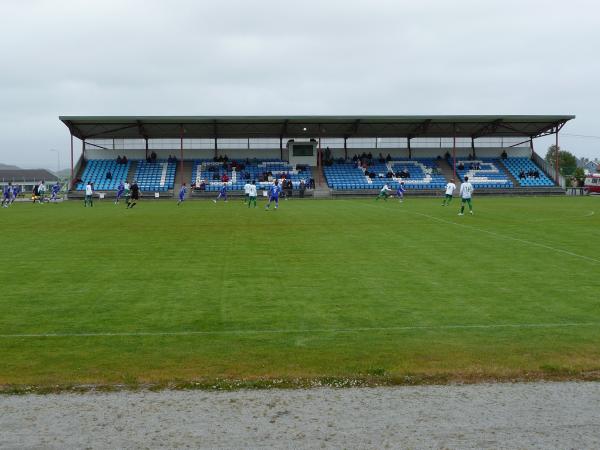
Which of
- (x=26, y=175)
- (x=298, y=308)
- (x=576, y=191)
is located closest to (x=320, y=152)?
(x=576, y=191)

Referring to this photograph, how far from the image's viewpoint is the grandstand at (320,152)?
5709 cm

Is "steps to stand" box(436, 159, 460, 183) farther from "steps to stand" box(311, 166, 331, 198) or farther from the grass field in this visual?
the grass field

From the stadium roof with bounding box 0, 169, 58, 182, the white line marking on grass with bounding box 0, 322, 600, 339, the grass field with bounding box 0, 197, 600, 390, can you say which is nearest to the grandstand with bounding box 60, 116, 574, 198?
the grass field with bounding box 0, 197, 600, 390

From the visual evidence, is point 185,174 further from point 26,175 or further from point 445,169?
point 26,175

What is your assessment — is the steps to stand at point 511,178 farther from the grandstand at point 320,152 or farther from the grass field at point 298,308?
the grass field at point 298,308

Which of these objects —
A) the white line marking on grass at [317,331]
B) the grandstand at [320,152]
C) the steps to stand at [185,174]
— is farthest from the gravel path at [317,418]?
the steps to stand at [185,174]

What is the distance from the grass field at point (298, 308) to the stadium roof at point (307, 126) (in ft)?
126

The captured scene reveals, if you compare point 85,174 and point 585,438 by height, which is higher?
point 85,174

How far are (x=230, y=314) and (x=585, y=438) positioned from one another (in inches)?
218

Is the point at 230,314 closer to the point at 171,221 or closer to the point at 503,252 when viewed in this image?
the point at 503,252

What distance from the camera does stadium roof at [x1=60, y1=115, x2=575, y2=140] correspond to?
55.6 meters

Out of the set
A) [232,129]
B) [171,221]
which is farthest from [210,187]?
[171,221]

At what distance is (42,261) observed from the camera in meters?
14.3

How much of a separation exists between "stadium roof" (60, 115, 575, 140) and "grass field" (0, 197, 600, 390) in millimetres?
38457
